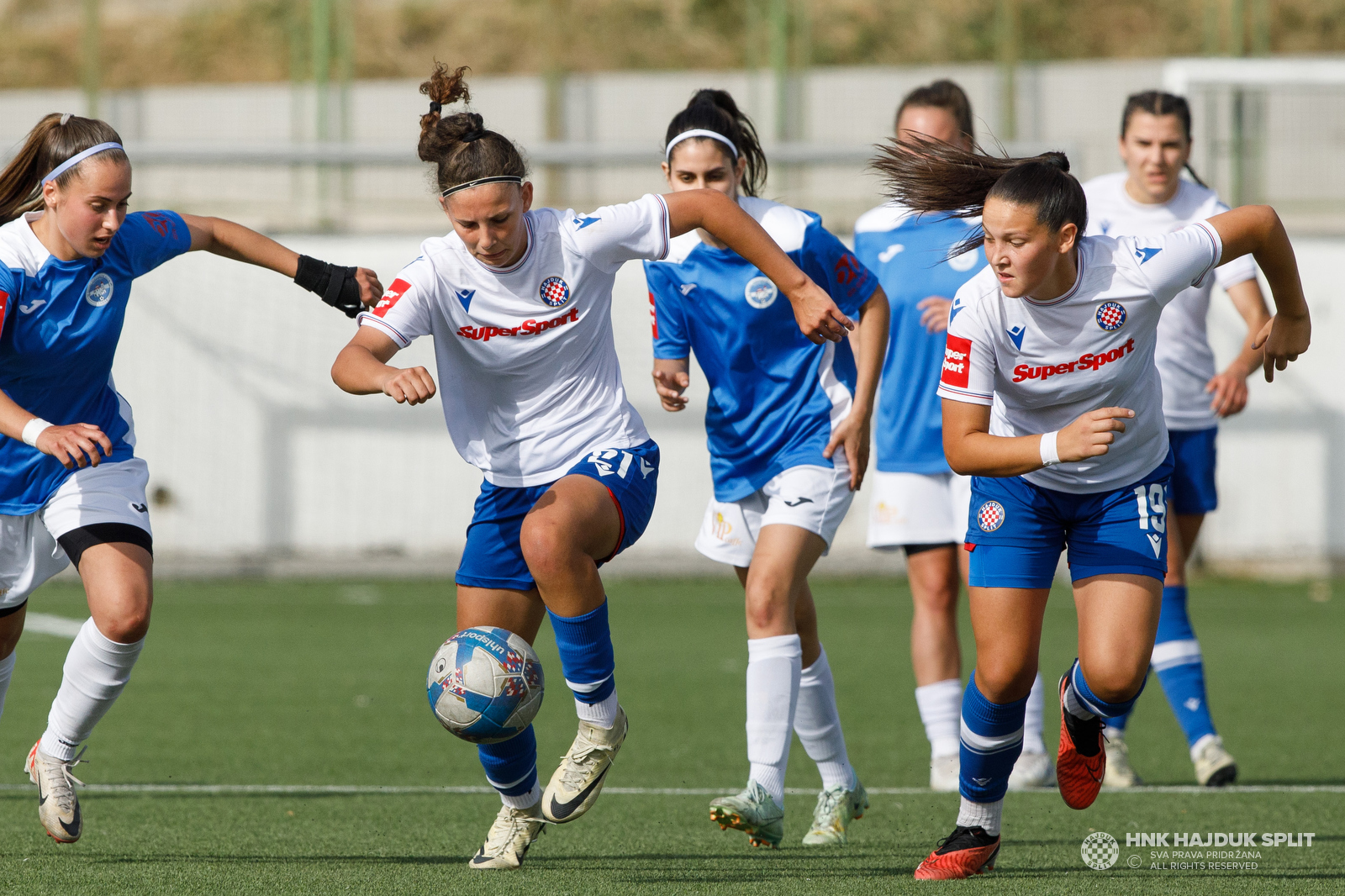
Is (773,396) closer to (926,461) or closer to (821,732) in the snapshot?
(821,732)

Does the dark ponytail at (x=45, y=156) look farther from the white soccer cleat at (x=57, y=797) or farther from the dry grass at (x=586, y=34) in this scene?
the dry grass at (x=586, y=34)

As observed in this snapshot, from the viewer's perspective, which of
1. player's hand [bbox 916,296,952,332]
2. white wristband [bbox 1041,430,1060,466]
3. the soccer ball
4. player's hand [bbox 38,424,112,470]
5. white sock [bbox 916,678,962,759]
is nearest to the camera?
white wristband [bbox 1041,430,1060,466]

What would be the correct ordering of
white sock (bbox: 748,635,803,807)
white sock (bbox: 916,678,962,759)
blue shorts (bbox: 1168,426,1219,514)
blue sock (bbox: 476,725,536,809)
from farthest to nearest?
blue shorts (bbox: 1168,426,1219,514), white sock (bbox: 916,678,962,759), white sock (bbox: 748,635,803,807), blue sock (bbox: 476,725,536,809)

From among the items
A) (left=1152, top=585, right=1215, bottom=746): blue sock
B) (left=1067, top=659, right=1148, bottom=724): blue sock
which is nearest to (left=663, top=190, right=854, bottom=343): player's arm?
(left=1067, top=659, right=1148, bottom=724): blue sock

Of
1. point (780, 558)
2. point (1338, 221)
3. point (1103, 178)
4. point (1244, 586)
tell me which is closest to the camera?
point (780, 558)

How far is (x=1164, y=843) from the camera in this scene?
457 centimetres

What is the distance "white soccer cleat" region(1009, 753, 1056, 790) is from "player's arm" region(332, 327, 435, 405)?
9.59ft

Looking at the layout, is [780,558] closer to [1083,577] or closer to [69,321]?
[1083,577]

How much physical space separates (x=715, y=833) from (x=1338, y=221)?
1032 cm

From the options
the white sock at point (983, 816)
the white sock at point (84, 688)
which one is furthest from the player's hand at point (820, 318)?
the white sock at point (84, 688)

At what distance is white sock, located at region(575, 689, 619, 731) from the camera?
418 cm

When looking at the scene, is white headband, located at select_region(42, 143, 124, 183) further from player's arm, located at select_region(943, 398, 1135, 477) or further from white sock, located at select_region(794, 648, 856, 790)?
white sock, located at select_region(794, 648, 856, 790)

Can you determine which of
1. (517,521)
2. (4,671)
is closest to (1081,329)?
(517,521)

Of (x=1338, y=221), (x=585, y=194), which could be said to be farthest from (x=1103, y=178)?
(x=585, y=194)
